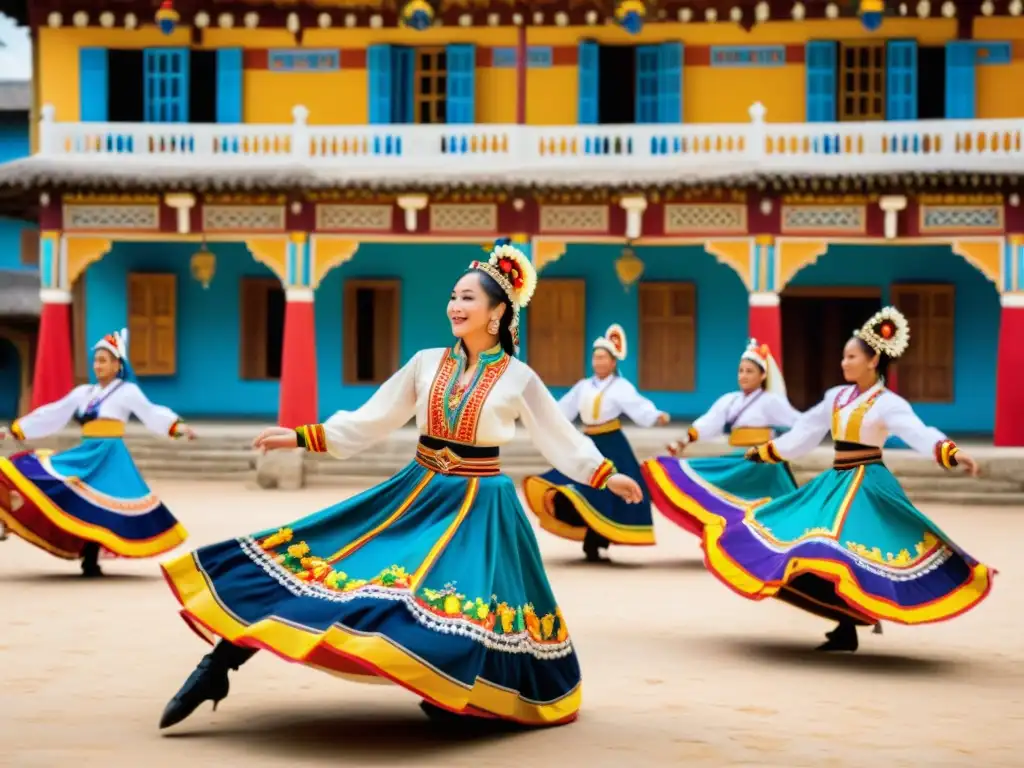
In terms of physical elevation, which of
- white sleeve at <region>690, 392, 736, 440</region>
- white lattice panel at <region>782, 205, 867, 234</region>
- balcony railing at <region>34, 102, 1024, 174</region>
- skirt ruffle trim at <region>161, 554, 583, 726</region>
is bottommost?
skirt ruffle trim at <region>161, 554, 583, 726</region>

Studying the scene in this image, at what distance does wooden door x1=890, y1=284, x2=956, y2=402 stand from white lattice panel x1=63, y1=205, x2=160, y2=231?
10.4 metres

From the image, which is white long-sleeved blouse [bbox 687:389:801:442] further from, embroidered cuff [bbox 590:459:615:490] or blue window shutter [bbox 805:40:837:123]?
blue window shutter [bbox 805:40:837:123]

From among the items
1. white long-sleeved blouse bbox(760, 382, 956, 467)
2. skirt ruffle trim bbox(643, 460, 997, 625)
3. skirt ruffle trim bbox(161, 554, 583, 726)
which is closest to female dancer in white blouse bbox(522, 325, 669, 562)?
white long-sleeved blouse bbox(760, 382, 956, 467)

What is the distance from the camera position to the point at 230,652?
6.31 meters

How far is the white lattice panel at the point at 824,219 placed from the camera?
21.8m

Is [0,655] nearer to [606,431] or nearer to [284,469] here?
[606,431]

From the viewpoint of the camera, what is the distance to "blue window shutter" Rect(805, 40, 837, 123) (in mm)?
22750

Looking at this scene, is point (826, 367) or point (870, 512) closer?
point (870, 512)

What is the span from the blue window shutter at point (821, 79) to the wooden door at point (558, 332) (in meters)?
4.16

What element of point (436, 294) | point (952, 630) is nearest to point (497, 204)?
point (436, 294)

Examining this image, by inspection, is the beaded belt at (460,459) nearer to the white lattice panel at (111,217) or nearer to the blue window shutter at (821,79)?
the white lattice panel at (111,217)

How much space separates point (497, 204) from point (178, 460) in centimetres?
535

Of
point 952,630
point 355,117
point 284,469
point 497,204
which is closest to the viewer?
point 952,630

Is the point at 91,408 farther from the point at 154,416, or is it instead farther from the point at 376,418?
the point at 376,418
